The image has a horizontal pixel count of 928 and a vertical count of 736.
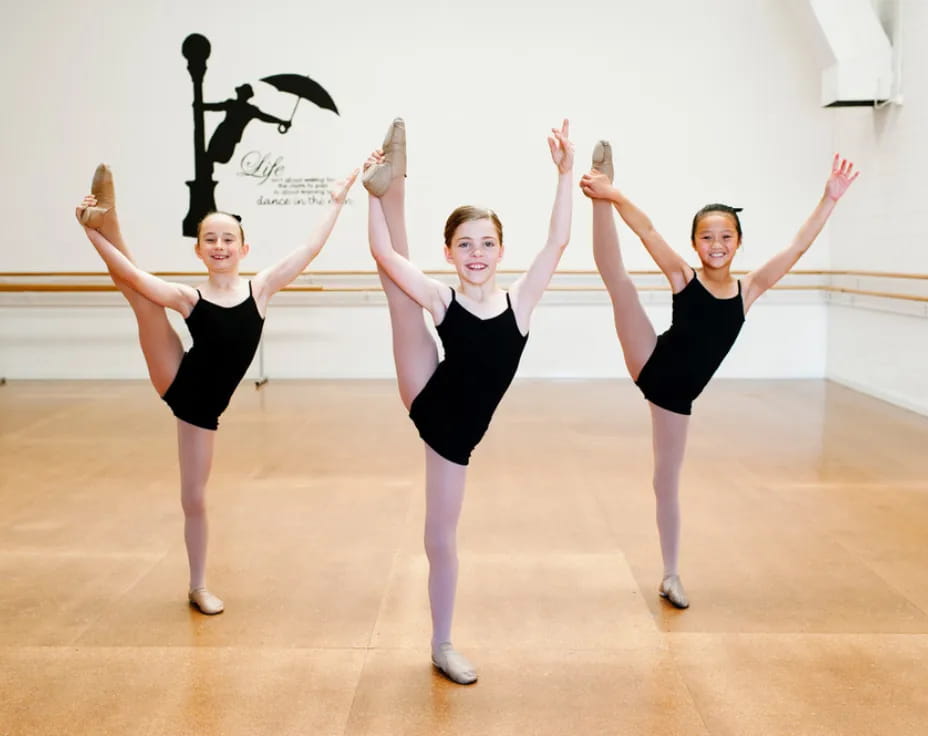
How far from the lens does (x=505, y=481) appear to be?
452 cm

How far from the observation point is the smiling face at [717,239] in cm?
283

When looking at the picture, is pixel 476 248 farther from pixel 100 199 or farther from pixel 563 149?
pixel 100 199

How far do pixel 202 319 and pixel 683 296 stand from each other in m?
1.51

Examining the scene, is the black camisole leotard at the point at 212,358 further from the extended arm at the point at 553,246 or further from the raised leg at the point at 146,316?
the extended arm at the point at 553,246

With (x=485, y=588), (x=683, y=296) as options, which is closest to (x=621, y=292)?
(x=683, y=296)

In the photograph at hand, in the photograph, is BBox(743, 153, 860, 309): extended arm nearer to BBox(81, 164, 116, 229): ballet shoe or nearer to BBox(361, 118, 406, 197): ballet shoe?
BBox(361, 118, 406, 197): ballet shoe

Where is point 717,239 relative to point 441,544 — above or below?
above

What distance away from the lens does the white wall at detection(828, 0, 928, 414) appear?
19.9 ft

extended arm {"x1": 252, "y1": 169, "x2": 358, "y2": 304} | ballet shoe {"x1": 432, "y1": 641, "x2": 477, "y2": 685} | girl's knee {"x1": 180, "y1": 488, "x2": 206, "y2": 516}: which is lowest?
ballet shoe {"x1": 432, "y1": 641, "x2": 477, "y2": 685}

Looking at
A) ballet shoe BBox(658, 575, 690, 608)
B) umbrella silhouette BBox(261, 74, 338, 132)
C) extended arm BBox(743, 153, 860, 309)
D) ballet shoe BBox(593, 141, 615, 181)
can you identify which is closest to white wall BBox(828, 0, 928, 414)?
extended arm BBox(743, 153, 860, 309)

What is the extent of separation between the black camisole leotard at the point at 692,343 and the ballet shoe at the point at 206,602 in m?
1.59

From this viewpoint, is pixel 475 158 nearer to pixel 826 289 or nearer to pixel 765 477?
pixel 826 289

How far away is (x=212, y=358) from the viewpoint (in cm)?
281

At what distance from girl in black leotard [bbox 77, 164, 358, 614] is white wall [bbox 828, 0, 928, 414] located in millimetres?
4717
